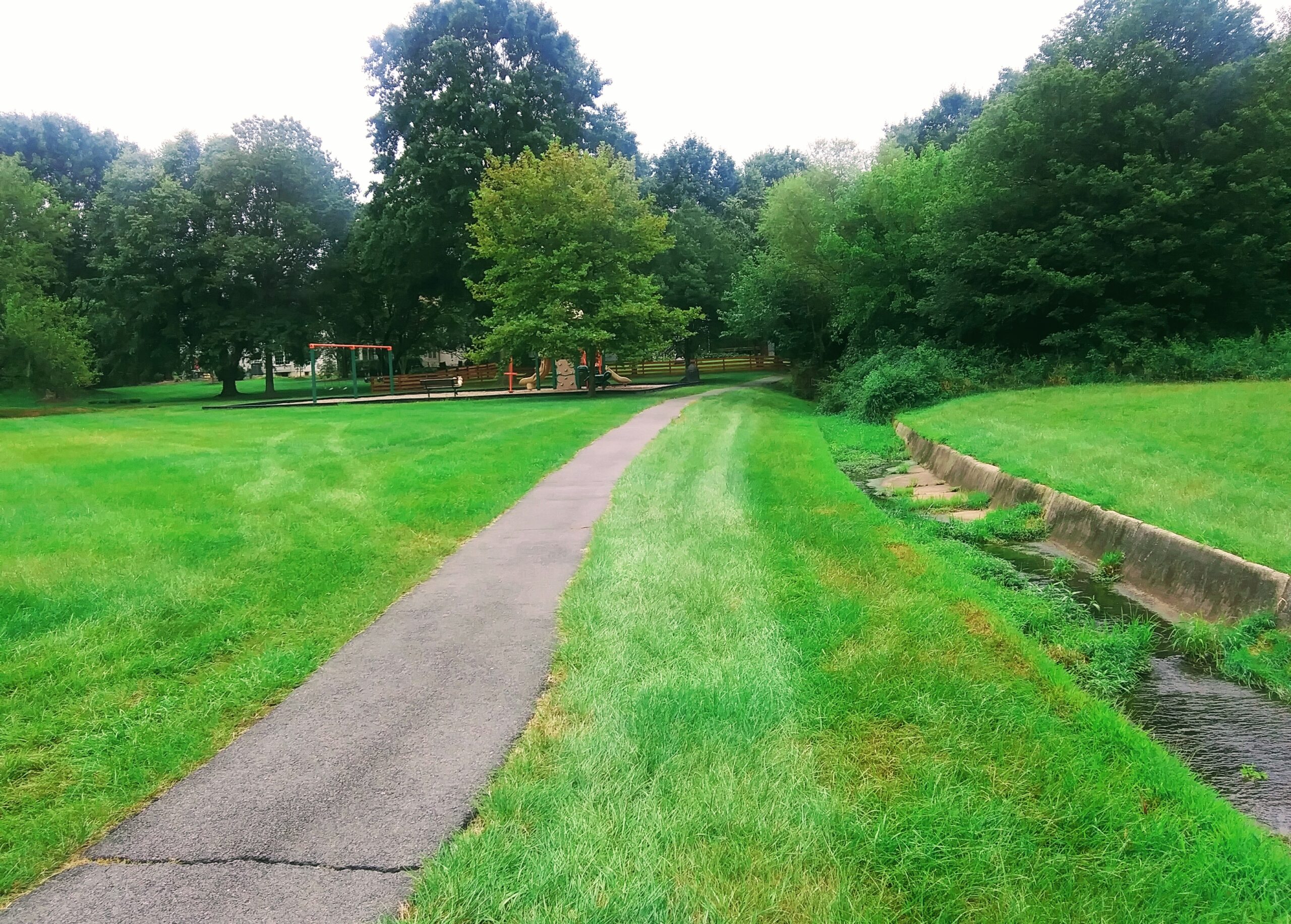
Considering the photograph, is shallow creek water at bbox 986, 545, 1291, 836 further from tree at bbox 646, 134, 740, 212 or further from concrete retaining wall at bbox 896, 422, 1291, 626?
tree at bbox 646, 134, 740, 212

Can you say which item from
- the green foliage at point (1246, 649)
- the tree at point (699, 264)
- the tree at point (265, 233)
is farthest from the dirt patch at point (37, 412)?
the green foliage at point (1246, 649)

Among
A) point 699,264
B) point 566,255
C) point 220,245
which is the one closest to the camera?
point 566,255

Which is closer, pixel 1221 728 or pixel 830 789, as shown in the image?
pixel 830 789

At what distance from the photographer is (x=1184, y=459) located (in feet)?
27.6

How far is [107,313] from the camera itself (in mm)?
37312

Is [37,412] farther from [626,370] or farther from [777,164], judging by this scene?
[777,164]

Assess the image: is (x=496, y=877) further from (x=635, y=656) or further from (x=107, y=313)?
(x=107, y=313)

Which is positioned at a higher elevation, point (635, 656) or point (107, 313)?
point (107, 313)

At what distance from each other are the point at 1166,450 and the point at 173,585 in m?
10.7

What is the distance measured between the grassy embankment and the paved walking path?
177 inches

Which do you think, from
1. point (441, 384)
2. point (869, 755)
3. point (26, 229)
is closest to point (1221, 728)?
point (869, 755)

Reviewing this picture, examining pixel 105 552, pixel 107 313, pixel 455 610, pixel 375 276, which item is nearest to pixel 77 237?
pixel 107 313

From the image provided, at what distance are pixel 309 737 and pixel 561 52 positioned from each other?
38.9 metres

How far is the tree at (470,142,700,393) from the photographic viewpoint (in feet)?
85.4
